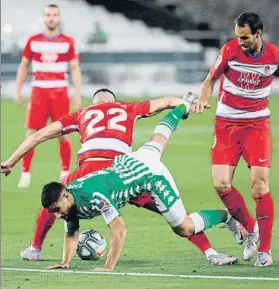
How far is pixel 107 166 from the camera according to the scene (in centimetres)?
1071

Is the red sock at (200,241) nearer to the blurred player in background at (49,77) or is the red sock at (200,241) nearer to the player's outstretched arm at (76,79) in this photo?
the blurred player in background at (49,77)

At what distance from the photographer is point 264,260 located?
A: 33.9 feet

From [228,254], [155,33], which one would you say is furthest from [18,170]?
[155,33]

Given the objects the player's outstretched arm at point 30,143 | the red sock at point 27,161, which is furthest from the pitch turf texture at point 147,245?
the player's outstretched arm at point 30,143

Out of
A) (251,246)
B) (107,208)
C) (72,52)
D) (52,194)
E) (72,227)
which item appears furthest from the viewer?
(72,52)

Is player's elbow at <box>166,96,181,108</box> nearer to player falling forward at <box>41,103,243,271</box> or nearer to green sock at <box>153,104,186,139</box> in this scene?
green sock at <box>153,104,186,139</box>

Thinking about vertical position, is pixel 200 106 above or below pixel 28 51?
above

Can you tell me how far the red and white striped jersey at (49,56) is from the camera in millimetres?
17125

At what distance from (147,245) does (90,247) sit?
1.04 m

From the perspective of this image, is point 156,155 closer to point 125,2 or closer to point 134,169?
point 134,169

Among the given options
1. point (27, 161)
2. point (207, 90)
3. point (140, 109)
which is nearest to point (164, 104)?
point (140, 109)

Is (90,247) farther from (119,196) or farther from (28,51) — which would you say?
(28,51)

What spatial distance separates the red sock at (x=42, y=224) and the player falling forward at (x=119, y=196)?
721mm

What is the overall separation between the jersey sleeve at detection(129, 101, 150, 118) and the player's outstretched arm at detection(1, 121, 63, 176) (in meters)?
0.64
